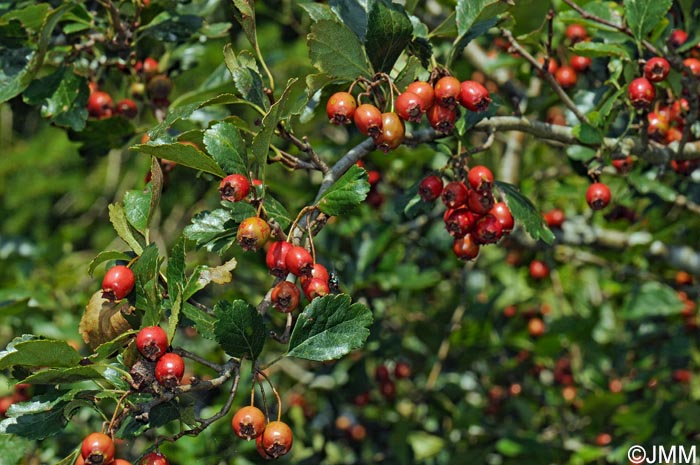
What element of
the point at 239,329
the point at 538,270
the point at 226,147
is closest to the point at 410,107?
the point at 226,147

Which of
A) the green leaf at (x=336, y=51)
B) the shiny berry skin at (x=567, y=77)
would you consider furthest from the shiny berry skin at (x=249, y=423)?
the shiny berry skin at (x=567, y=77)

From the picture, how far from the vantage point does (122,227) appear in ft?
5.54

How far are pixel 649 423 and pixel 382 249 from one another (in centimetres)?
108

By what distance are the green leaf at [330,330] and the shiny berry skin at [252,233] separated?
0.15 metres

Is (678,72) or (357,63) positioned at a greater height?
(357,63)

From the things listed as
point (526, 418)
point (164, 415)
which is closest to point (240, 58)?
point (164, 415)

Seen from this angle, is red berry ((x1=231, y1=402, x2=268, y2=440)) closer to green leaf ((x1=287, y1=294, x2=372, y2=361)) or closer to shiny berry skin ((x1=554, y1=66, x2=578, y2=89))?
green leaf ((x1=287, y1=294, x2=372, y2=361))

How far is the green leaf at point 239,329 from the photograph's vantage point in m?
1.52

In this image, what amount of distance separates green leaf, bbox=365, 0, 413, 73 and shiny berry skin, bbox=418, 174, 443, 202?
1.00ft

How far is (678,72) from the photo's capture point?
220cm

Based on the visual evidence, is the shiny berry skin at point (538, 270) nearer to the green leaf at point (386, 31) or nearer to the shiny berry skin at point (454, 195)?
the shiny berry skin at point (454, 195)

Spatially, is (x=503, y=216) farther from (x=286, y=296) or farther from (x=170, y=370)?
(x=170, y=370)

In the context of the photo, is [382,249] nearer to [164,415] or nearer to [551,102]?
[551,102]

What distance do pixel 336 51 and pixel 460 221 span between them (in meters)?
0.47
